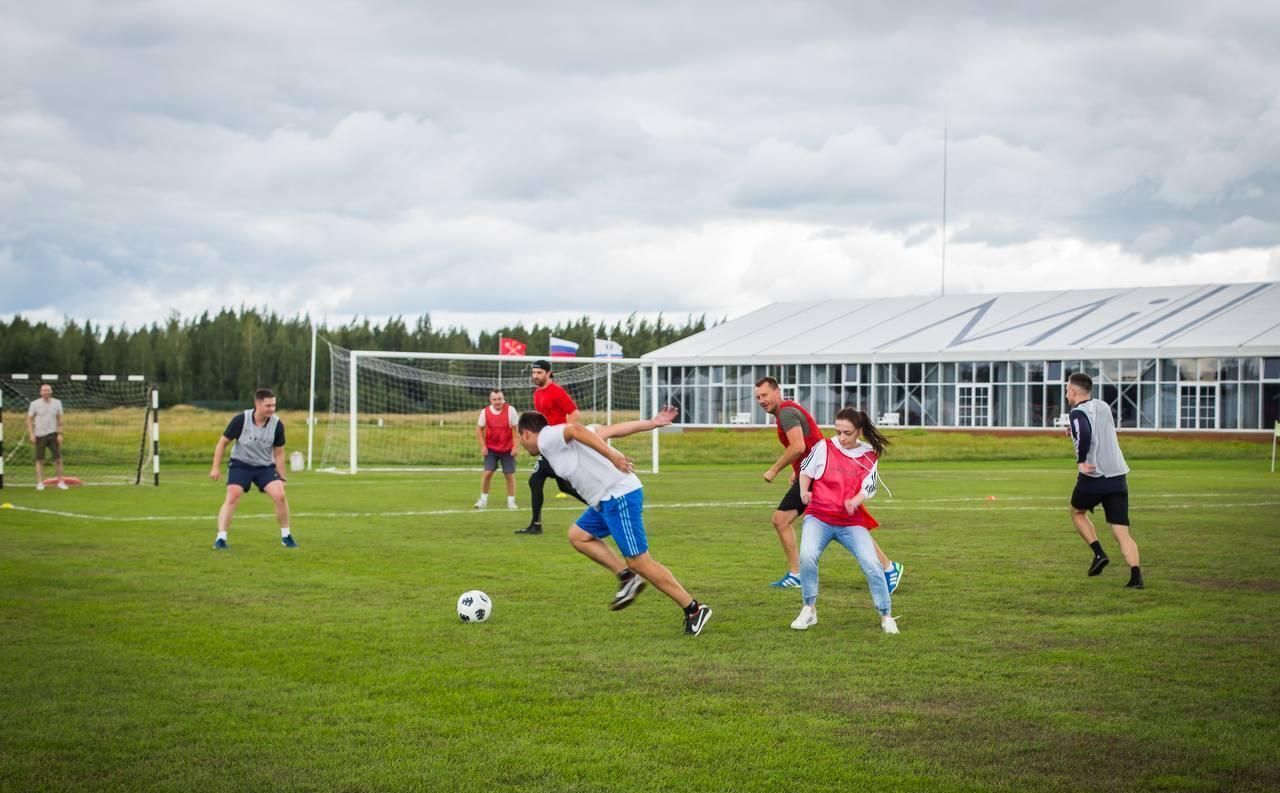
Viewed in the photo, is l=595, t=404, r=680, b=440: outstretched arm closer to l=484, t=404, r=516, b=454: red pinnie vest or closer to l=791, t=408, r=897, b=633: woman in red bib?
l=791, t=408, r=897, b=633: woman in red bib

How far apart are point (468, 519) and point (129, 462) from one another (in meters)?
23.4

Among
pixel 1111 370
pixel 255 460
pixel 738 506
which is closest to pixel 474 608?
pixel 255 460

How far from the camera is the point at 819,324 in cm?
6850

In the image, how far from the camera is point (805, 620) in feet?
33.6

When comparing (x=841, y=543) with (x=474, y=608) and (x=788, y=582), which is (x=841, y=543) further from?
(x=474, y=608)

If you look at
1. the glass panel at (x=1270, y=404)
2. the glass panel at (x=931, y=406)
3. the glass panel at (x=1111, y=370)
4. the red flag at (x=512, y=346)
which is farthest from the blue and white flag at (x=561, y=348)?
the glass panel at (x=1270, y=404)

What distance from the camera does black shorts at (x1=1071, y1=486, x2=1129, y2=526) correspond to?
13.0 metres

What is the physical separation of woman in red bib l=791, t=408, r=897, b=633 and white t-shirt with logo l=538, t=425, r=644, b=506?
149cm

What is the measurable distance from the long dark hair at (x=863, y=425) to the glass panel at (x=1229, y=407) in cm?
4770

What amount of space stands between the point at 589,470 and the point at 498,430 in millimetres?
11410

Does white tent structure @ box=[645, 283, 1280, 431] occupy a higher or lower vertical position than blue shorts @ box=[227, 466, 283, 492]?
higher

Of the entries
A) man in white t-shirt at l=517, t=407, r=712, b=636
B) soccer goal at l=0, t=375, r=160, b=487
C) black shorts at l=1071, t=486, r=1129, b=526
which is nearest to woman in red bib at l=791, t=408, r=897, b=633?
man in white t-shirt at l=517, t=407, r=712, b=636

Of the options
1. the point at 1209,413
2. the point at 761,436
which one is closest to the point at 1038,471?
the point at 761,436

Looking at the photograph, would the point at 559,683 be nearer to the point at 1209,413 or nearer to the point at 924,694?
the point at 924,694
